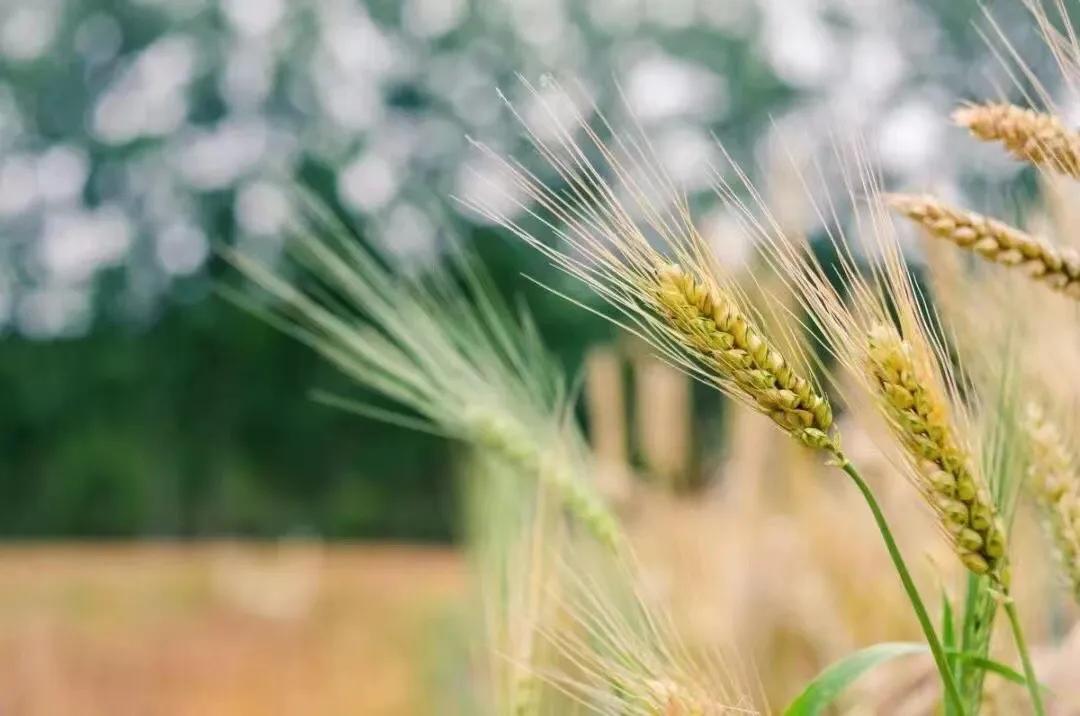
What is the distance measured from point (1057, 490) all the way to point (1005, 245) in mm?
80

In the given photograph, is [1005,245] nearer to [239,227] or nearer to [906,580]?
[906,580]

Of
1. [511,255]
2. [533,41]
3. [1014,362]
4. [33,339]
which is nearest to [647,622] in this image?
[1014,362]

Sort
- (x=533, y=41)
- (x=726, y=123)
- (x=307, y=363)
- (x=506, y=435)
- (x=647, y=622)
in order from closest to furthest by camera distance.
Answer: (x=647, y=622), (x=506, y=435), (x=726, y=123), (x=533, y=41), (x=307, y=363)

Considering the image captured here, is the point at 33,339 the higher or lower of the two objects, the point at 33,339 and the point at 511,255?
the lower

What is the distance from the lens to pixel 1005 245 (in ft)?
1.01

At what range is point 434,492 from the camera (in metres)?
12.7

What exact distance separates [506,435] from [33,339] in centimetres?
1226

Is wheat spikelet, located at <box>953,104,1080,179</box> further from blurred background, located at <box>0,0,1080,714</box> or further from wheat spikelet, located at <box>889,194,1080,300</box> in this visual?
blurred background, located at <box>0,0,1080,714</box>

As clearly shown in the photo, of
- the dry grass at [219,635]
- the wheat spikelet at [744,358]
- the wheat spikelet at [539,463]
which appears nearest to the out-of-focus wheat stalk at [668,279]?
the wheat spikelet at [744,358]

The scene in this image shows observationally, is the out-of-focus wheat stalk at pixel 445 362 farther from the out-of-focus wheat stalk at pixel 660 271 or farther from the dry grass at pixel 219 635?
the dry grass at pixel 219 635

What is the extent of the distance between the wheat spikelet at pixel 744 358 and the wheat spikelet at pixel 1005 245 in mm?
56

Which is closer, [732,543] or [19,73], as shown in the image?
[732,543]

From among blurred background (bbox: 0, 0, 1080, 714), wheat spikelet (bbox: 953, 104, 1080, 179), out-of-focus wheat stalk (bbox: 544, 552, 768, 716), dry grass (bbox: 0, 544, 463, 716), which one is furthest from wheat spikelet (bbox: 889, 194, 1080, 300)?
blurred background (bbox: 0, 0, 1080, 714)

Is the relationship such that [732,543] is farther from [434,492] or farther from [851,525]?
[434,492]
